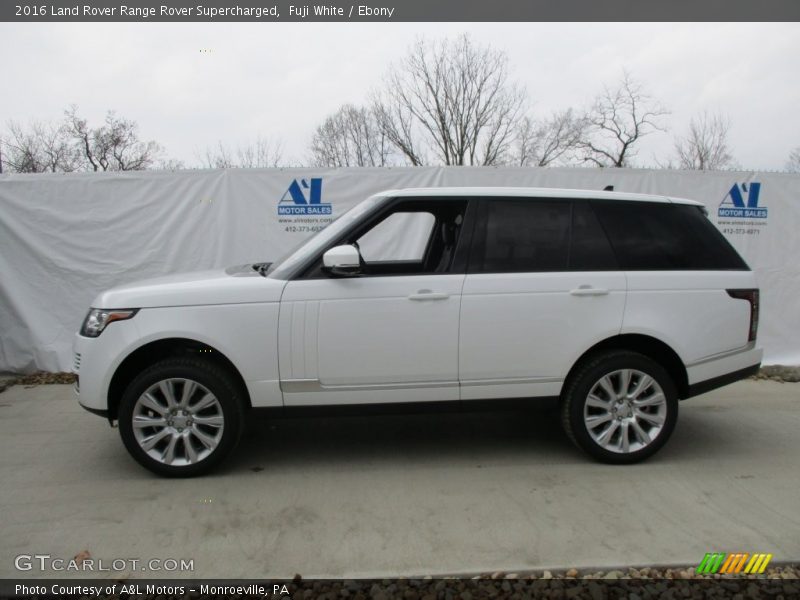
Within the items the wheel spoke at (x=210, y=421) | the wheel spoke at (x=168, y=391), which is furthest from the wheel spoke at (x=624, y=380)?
the wheel spoke at (x=168, y=391)

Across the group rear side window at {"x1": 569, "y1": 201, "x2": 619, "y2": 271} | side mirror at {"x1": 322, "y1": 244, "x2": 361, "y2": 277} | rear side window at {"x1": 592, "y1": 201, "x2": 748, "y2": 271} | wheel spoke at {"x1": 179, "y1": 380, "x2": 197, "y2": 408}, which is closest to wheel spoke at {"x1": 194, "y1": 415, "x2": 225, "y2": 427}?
wheel spoke at {"x1": 179, "y1": 380, "x2": 197, "y2": 408}

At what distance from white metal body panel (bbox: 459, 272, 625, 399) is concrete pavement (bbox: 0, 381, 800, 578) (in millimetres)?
657

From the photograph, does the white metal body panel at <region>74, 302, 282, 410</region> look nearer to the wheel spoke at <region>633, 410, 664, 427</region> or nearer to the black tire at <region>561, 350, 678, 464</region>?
the black tire at <region>561, 350, 678, 464</region>

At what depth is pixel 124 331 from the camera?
371 centimetres

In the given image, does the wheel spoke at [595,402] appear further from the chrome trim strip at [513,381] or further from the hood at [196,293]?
the hood at [196,293]

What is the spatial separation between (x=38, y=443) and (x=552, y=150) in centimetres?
3186

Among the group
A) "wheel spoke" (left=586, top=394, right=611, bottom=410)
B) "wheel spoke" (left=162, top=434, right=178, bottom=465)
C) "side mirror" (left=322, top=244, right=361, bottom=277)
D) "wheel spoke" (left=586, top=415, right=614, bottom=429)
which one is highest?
"side mirror" (left=322, top=244, right=361, bottom=277)

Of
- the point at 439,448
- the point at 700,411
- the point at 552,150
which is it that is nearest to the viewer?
the point at 439,448

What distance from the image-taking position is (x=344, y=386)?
12.5ft

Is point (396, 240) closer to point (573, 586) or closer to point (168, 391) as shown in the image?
point (168, 391)

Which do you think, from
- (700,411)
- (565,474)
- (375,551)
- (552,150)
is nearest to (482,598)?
(375,551)

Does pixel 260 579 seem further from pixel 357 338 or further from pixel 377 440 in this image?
pixel 377 440

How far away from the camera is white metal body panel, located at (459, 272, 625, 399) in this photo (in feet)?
12.6

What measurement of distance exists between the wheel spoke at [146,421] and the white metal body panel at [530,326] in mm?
2028
